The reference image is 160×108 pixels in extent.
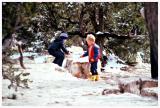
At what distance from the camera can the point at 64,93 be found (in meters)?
5.79

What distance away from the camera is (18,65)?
20.4ft

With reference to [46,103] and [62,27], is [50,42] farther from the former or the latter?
[46,103]

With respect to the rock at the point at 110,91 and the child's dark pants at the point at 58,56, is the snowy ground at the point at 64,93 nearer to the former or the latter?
the rock at the point at 110,91

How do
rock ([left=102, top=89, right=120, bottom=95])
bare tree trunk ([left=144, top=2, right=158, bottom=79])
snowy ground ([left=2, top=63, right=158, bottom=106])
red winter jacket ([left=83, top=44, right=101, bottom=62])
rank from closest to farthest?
snowy ground ([left=2, top=63, right=158, bottom=106]) → bare tree trunk ([left=144, top=2, right=158, bottom=79]) → rock ([left=102, top=89, right=120, bottom=95]) → red winter jacket ([left=83, top=44, right=101, bottom=62])

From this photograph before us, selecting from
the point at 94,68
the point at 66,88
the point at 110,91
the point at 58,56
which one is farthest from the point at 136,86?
the point at 58,56

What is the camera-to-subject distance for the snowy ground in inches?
215

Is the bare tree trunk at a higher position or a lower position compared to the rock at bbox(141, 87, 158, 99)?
higher

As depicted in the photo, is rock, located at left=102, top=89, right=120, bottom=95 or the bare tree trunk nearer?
the bare tree trunk

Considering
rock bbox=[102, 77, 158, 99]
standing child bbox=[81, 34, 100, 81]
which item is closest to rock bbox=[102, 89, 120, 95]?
rock bbox=[102, 77, 158, 99]

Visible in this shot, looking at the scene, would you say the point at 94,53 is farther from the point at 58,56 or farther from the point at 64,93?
the point at 64,93

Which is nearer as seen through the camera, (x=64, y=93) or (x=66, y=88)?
(x=64, y=93)

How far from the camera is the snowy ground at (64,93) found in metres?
5.46

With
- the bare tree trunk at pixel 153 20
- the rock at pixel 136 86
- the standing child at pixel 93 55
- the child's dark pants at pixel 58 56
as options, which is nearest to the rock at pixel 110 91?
the rock at pixel 136 86

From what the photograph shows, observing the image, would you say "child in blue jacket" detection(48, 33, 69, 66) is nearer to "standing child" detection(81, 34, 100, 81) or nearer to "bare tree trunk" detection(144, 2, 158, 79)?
"standing child" detection(81, 34, 100, 81)
